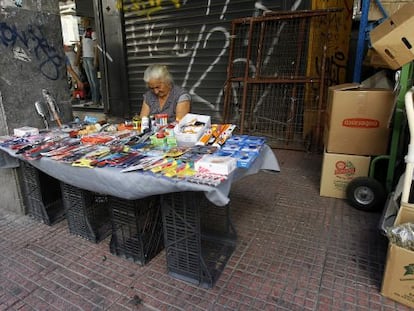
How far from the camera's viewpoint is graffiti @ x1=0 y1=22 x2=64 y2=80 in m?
2.54

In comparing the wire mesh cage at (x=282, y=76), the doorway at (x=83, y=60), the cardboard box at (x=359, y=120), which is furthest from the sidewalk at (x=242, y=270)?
the doorway at (x=83, y=60)

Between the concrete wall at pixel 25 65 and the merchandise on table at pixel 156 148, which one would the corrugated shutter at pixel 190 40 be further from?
the merchandise on table at pixel 156 148

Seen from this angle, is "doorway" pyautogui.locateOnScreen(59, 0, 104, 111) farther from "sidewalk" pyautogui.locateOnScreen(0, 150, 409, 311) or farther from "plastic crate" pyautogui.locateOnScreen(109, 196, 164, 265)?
"plastic crate" pyautogui.locateOnScreen(109, 196, 164, 265)

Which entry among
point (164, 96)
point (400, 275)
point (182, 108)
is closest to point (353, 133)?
point (400, 275)

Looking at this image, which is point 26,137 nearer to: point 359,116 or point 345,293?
point 345,293

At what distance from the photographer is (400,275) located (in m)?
1.68

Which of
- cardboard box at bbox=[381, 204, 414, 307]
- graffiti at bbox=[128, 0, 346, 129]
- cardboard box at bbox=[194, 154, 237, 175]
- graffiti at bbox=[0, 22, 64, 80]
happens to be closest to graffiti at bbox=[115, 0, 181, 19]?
graffiti at bbox=[128, 0, 346, 129]

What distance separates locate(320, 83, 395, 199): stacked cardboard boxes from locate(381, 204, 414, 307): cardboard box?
44.9 inches

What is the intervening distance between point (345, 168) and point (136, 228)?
203 cm

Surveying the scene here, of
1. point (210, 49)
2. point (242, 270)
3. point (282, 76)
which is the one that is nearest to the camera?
point (242, 270)

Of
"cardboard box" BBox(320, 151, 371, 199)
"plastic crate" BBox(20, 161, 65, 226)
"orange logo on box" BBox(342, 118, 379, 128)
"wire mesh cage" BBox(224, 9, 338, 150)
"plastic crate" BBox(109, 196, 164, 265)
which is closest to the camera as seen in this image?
"plastic crate" BBox(109, 196, 164, 265)

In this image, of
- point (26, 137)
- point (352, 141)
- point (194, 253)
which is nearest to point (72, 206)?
point (26, 137)

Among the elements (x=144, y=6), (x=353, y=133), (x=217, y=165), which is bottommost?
(x=353, y=133)

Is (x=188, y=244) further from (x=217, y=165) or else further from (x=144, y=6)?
(x=144, y=6)
